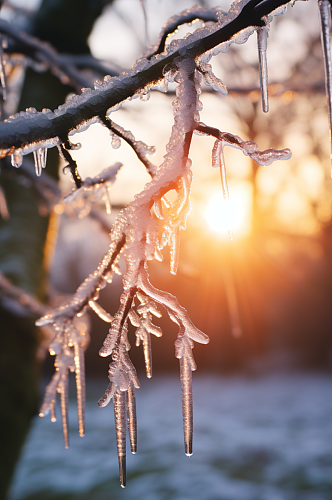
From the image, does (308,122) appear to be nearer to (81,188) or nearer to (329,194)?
(329,194)

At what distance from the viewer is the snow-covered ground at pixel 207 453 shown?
18.7 feet

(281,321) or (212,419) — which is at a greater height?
(281,321)

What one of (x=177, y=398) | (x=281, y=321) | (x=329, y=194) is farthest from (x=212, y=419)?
(x=329, y=194)

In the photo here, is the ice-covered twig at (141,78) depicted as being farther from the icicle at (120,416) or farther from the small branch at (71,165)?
the icicle at (120,416)

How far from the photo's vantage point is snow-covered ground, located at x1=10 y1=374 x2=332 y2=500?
5.70 meters

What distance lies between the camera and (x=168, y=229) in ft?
2.77

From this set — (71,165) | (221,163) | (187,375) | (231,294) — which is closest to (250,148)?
(221,163)

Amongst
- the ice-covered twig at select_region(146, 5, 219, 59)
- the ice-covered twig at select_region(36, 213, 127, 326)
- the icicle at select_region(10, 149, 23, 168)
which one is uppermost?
the ice-covered twig at select_region(146, 5, 219, 59)

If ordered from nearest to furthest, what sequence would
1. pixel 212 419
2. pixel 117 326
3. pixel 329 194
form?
1. pixel 117 326
2. pixel 212 419
3. pixel 329 194

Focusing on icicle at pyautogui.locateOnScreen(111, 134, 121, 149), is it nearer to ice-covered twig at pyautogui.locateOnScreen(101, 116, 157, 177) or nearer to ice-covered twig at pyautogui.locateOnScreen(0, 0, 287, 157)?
ice-covered twig at pyautogui.locateOnScreen(101, 116, 157, 177)

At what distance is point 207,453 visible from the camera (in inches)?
275

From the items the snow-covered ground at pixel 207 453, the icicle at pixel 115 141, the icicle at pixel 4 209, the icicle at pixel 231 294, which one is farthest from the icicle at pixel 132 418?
the snow-covered ground at pixel 207 453

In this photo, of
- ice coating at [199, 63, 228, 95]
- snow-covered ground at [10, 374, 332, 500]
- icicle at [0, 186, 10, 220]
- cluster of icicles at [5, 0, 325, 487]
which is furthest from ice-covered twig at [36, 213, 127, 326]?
snow-covered ground at [10, 374, 332, 500]

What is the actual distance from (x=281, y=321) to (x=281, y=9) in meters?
13.7
